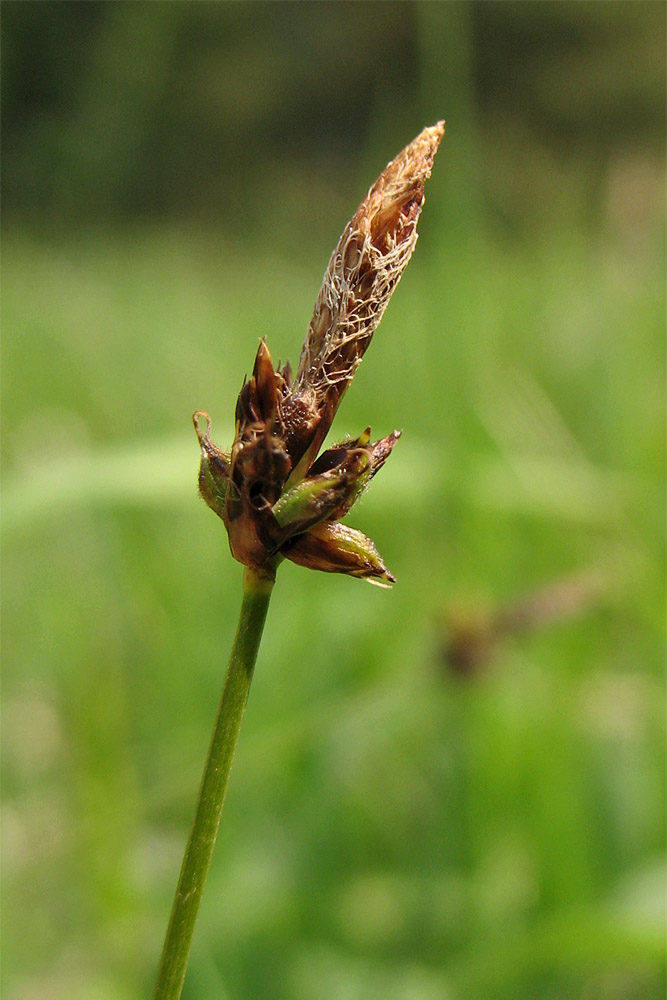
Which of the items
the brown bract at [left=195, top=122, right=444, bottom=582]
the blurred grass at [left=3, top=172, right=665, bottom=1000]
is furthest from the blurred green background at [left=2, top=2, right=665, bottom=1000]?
the brown bract at [left=195, top=122, right=444, bottom=582]

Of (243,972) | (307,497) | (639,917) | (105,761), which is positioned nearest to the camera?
(307,497)

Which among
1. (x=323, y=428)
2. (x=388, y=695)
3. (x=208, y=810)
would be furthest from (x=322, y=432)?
(x=388, y=695)

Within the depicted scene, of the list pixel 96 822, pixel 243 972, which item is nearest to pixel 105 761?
pixel 96 822

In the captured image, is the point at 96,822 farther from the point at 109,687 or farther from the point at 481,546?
the point at 481,546

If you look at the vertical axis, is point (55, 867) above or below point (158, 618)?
below

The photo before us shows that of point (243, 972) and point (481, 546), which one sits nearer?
point (243, 972)

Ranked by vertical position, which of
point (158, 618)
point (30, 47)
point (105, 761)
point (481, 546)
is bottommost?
point (105, 761)

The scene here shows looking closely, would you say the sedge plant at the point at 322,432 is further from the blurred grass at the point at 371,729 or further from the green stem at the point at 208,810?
the blurred grass at the point at 371,729
